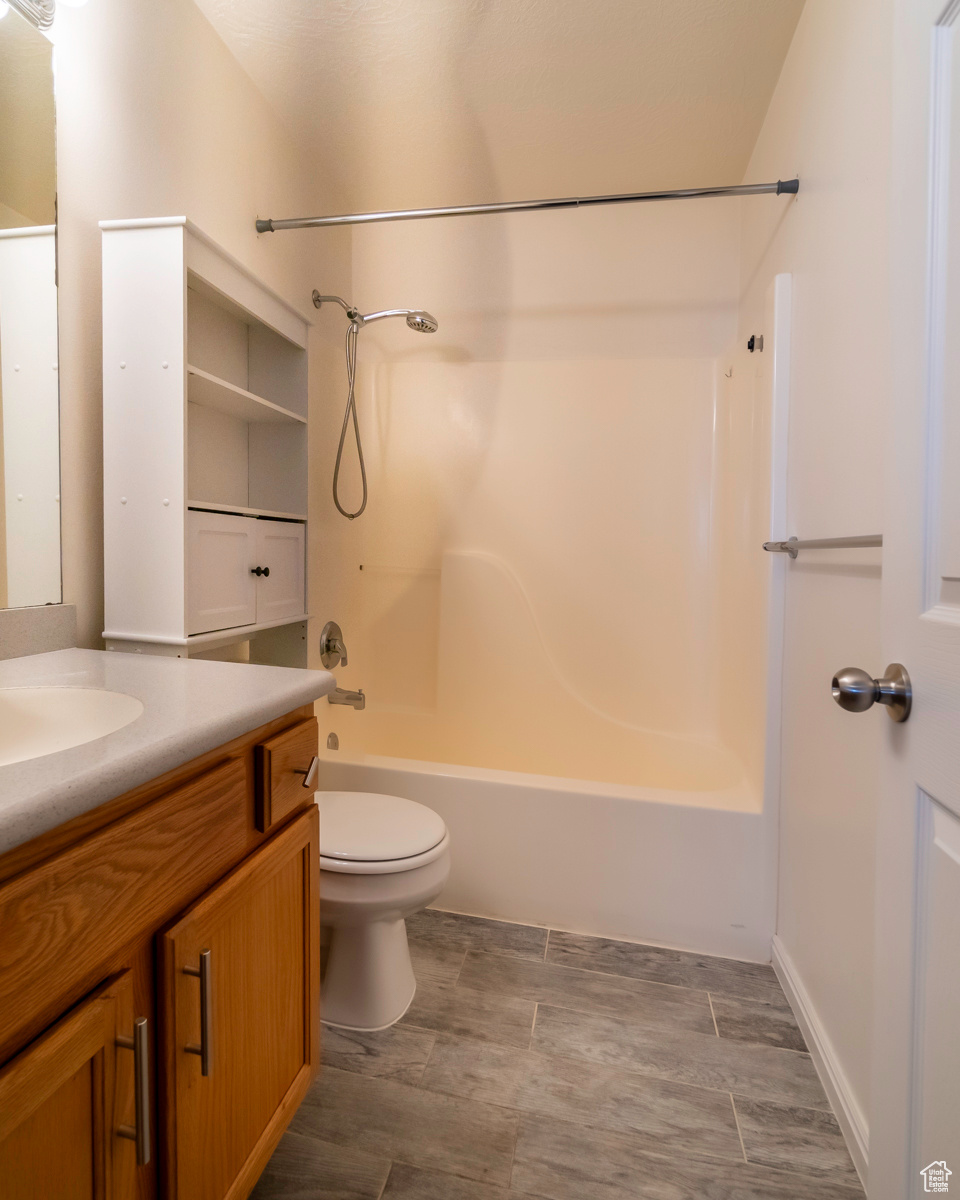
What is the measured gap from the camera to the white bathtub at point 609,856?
64.2 inches

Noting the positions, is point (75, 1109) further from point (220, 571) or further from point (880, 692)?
point (220, 571)

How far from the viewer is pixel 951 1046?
1.74 feet

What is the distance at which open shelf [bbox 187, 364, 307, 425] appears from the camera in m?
1.44

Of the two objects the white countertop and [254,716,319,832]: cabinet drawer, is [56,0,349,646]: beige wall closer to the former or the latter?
the white countertop

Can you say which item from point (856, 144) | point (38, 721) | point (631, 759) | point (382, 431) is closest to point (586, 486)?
point (382, 431)

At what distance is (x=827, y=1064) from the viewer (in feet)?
3.96

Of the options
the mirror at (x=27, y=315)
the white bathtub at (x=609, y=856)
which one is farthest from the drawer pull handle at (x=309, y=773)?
the white bathtub at (x=609, y=856)

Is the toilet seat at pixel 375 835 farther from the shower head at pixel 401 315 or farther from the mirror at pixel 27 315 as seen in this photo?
the shower head at pixel 401 315

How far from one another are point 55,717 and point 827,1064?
4.98 ft

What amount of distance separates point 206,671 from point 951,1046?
100cm

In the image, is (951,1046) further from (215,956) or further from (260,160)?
(260,160)

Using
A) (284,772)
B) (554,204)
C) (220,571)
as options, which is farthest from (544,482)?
(284,772)

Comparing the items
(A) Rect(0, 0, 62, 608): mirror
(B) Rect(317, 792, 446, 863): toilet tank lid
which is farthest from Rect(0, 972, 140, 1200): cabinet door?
(A) Rect(0, 0, 62, 608): mirror

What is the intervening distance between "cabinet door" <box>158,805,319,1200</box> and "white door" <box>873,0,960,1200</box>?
745mm
